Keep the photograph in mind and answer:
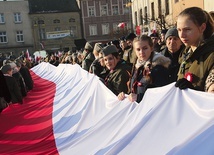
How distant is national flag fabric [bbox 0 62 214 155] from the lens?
2.28 metres

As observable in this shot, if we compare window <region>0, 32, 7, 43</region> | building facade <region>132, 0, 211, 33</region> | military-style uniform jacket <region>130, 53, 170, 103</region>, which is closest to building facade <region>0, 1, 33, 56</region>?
window <region>0, 32, 7, 43</region>

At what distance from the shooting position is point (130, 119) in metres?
3.24

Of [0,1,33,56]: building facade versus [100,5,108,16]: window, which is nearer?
[0,1,33,56]: building facade

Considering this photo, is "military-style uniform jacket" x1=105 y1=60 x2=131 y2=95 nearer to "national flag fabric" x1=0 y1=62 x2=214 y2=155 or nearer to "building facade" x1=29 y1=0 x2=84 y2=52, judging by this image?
"national flag fabric" x1=0 y1=62 x2=214 y2=155

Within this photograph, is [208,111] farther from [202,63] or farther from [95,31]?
[95,31]

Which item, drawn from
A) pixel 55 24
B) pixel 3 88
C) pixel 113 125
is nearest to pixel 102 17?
pixel 55 24

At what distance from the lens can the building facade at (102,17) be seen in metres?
53.2

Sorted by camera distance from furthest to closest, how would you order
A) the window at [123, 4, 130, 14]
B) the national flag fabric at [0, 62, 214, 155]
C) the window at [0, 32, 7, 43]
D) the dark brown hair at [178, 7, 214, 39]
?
the window at [123, 4, 130, 14] < the window at [0, 32, 7, 43] < the dark brown hair at [178, 7, 214, 39] < the national flag fabric at [0, 62, 214, 155]

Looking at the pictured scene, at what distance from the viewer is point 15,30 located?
5175cm

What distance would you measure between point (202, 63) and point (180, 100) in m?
0.35

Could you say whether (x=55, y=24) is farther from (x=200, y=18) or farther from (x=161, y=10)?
(x=200, y=18)

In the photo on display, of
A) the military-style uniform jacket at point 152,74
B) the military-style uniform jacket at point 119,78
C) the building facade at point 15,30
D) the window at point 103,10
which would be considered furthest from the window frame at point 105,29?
the military-style uniform jacket at point 152,74

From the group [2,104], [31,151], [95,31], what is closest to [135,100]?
[31,151]

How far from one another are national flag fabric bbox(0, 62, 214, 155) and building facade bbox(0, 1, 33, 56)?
152 ft
